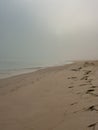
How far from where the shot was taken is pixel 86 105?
426 cm

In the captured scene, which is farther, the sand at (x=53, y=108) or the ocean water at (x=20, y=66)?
the ocean water at (x=20, y=66)

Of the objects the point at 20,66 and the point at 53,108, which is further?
the point at 20,66

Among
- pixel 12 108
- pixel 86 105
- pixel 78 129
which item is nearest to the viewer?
pixel 78 129

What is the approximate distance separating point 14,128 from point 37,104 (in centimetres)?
113

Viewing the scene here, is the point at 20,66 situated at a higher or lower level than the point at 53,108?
higher

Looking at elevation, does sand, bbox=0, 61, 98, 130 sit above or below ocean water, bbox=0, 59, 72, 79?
below

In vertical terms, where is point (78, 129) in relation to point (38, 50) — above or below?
below

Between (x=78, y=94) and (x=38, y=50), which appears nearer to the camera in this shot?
(x=78, y=94)

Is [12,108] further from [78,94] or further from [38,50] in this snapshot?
[38,50]

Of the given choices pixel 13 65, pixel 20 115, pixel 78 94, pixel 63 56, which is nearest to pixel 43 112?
pixel 20 115

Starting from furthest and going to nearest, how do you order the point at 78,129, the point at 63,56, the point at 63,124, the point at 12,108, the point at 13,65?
the point at 63,56 → the point at 13,65 → the point at 12,108 → the point at 63,124 → the point at 78,129

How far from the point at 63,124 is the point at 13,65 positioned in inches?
377

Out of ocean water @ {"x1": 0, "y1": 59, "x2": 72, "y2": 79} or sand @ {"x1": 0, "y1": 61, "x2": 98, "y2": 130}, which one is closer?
sand @ {"x1": 0, "y1": 61, "x2": 98, "y2": 130}

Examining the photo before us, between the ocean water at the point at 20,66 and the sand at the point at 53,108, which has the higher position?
the ocean water at the point at 20,66
